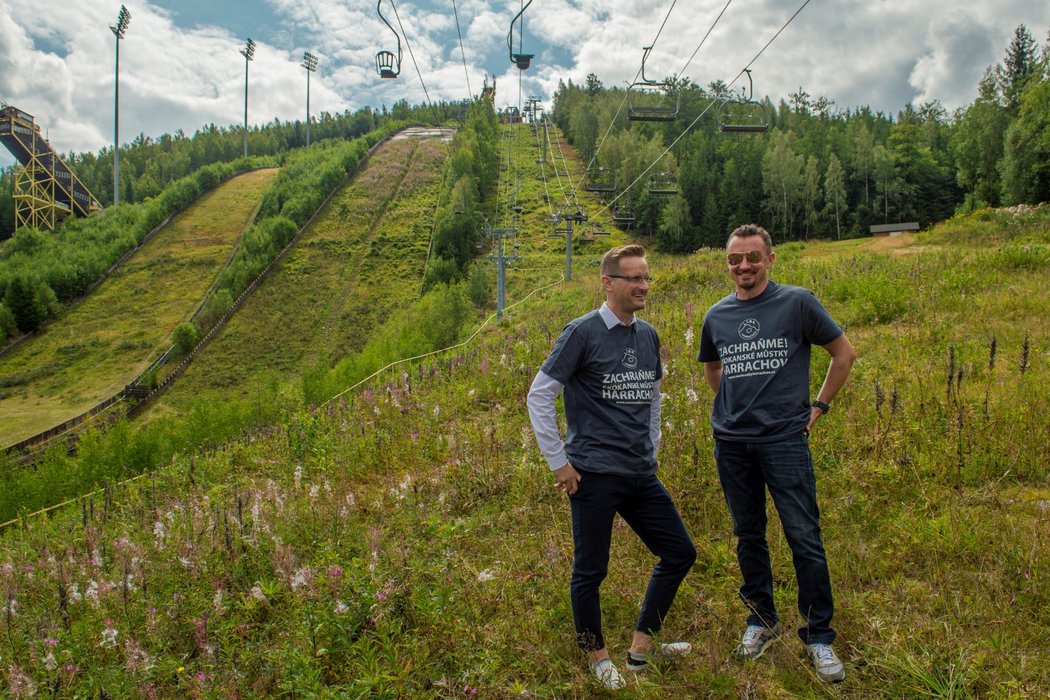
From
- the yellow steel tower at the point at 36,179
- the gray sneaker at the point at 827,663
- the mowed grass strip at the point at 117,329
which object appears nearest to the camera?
the gray sneaker at the point at 827,663

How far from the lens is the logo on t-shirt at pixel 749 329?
3.45 m

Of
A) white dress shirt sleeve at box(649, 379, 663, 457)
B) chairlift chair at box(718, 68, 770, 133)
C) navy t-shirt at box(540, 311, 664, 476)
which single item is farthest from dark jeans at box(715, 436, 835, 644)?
chairlift chair at box(718, 68, 770, 133)

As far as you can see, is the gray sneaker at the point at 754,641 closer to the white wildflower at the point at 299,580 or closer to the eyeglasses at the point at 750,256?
the eyeglasses at the point at 750,256

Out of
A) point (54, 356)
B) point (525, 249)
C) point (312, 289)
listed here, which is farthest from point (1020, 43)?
point (54, 356)

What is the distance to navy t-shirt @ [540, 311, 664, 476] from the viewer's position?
3.27 meters

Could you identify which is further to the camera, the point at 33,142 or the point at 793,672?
the point at 33,142

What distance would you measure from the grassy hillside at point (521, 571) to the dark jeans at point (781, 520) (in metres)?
0.25

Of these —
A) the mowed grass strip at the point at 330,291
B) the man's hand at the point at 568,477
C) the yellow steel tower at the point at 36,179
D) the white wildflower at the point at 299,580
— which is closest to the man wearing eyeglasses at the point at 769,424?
the man's hand at the point at 568,477

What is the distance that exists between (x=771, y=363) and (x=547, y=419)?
4.16 ft

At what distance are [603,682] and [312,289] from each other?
2730 inches

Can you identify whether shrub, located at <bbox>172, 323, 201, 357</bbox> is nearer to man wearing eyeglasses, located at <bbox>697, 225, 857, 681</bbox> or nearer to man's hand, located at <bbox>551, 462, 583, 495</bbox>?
man's hand, located at <bbox>551, 462, 583, 495</bbox>

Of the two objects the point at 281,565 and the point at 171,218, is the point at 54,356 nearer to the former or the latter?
the point at 171,218

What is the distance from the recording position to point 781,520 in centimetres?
333

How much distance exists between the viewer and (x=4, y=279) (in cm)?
7269
